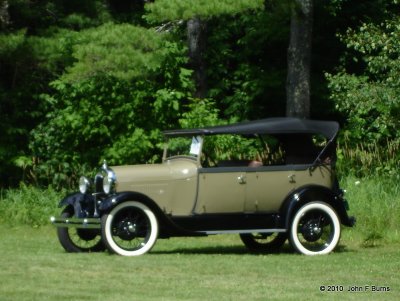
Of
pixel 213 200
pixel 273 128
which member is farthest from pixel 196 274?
pixel 273 128

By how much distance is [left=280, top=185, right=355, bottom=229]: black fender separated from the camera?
1427 centimetres

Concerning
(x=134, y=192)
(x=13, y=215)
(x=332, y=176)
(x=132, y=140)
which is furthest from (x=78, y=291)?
(x=132, y=140)

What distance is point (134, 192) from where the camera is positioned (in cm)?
1397

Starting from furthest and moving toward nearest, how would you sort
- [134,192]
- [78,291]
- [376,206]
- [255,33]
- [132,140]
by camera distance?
1. [255,33]
2. [132,140]
3. [376,206]
4. [134,192]
5. [78,291]

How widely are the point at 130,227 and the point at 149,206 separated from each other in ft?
1.12

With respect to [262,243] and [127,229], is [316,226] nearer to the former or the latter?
[262,243]

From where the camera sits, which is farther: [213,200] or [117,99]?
[117,99]

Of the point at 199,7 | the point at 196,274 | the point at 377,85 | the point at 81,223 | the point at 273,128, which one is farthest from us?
the point at 199,7

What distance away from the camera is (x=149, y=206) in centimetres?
1398

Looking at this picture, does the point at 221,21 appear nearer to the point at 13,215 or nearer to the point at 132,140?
the point at 132,140

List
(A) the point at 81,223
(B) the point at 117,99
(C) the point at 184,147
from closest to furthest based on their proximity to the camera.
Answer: (A) the point at 81,223
(C) the point at 184,147
(B) the point at 117,99

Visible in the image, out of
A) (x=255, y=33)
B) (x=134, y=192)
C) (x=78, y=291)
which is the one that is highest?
(x=255, y=33)

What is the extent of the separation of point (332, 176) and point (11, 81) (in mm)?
12570

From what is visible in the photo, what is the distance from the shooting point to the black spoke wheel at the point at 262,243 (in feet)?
50.9
